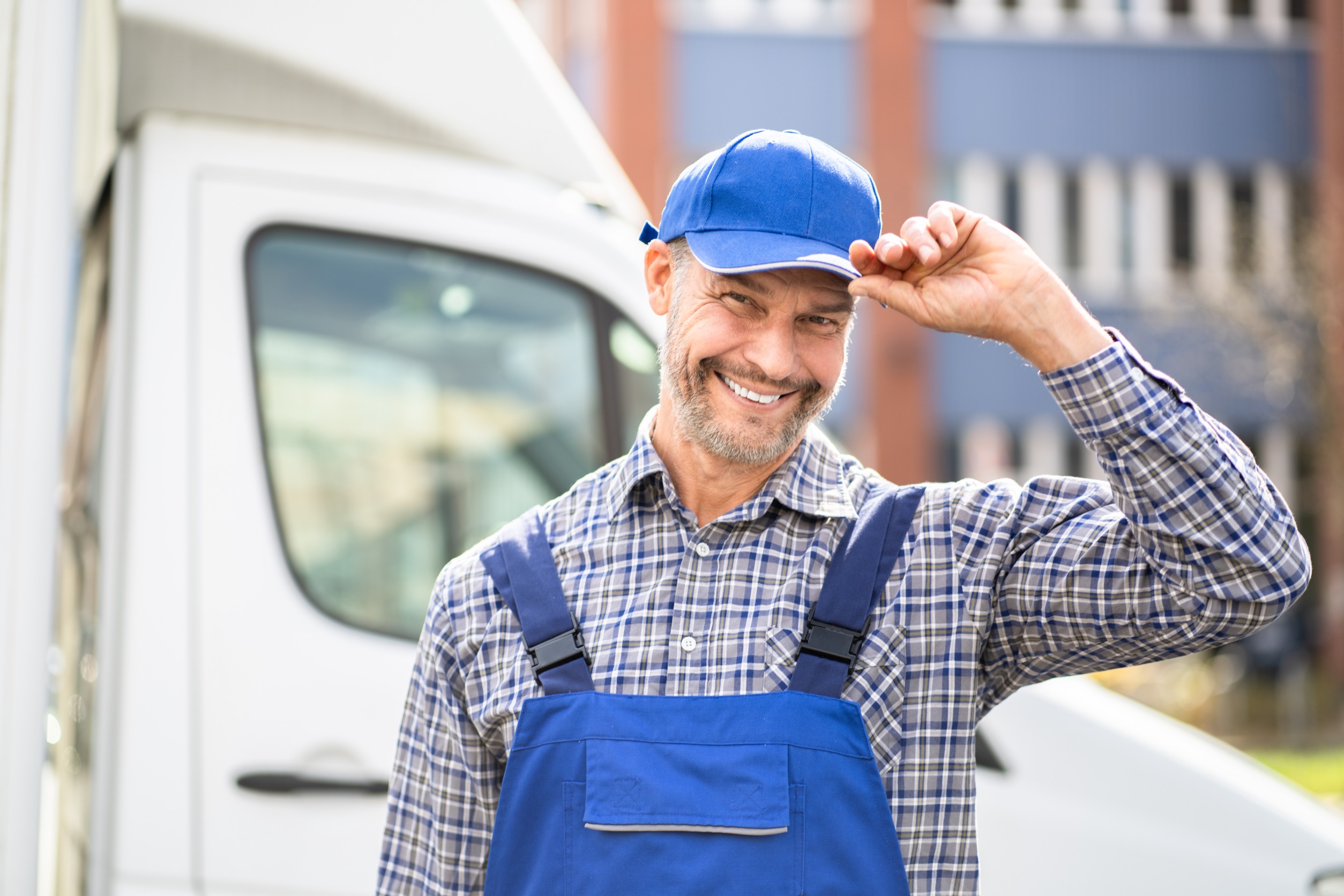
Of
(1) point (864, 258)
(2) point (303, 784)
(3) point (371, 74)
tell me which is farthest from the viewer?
(3) point (371, 74)

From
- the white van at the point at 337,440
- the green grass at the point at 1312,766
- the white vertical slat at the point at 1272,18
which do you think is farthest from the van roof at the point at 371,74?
the white vertical slat at the point at 1272,18

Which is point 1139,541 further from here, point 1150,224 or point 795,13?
point 1150,224

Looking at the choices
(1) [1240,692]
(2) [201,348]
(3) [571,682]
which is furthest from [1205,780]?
(1) [1240,692]

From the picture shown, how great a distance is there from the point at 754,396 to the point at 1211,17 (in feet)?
57.8

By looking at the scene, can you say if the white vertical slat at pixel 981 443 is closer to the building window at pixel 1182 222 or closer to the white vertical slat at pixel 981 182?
the white vertical slat at pixel 981 182

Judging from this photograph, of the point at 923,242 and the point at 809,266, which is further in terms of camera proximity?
the point at 809,266

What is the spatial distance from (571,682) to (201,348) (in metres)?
1.17

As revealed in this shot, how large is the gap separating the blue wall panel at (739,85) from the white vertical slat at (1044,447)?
4.24 m

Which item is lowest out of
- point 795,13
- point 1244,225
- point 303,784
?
point 303,784

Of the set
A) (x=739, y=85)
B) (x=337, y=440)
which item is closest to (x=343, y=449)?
(x=337, y=440)

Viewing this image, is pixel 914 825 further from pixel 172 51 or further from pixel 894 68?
pixel 894 68

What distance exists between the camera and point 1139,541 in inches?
60.4

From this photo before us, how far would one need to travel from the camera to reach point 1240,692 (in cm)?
1341

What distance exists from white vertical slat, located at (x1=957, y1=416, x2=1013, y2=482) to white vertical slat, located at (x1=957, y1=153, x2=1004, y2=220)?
8.68 feet
